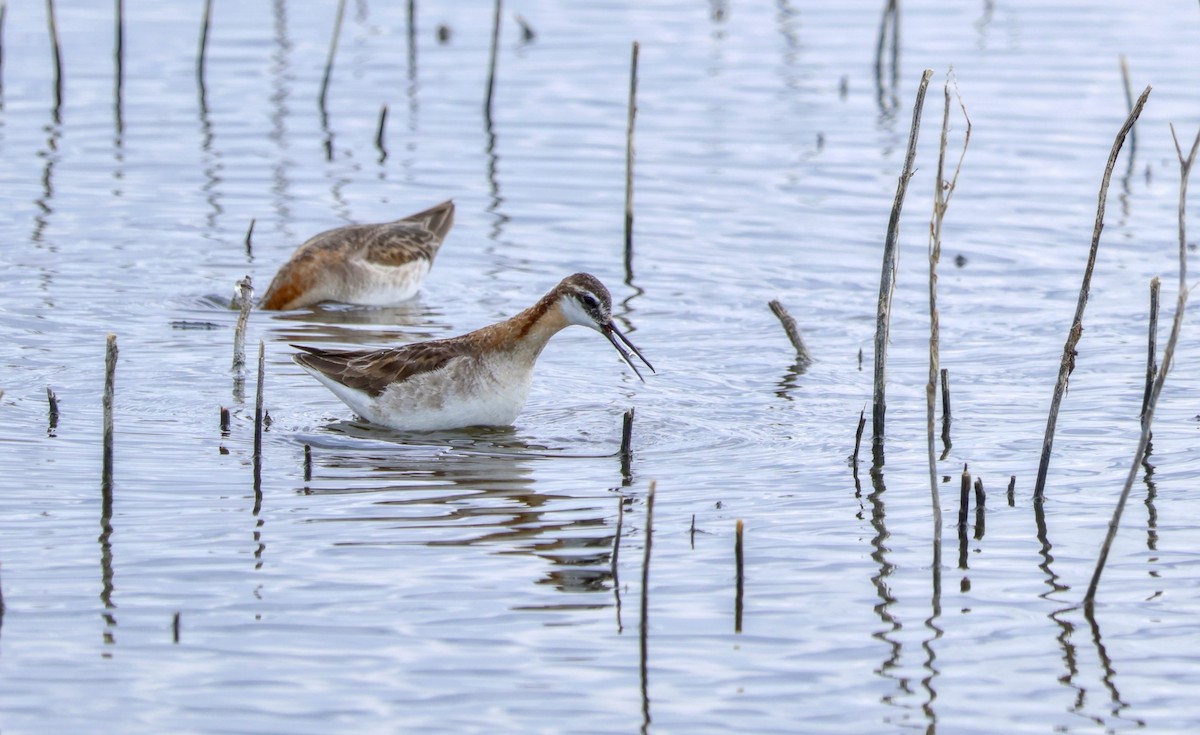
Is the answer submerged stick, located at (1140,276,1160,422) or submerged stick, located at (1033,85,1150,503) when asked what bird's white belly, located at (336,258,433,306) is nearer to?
submerged stick, located at (1140,276,1160,422)

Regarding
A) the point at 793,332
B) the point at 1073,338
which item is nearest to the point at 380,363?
the point at 793,332

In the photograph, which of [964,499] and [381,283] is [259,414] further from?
[381,283]

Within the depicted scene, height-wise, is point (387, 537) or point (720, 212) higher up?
point (720, 212)

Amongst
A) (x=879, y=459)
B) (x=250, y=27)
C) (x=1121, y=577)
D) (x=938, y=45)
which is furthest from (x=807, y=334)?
(x=250, y=27)

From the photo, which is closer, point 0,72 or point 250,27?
point 0,72

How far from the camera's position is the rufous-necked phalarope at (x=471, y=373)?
1123 cm

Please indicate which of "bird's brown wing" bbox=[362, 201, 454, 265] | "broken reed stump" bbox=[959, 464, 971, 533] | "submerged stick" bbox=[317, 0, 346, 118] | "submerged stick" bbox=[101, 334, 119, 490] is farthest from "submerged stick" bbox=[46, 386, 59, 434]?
"submerged stick" bbox=[317, 0, 346, 118]

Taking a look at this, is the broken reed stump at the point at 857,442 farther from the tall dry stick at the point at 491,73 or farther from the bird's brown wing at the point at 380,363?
the tall dry stick at the point at 491,73

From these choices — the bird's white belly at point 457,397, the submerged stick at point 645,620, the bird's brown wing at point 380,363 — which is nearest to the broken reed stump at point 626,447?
the bird's white belly at point 457,397

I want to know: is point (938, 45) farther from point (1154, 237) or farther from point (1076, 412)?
point (1076, 412)

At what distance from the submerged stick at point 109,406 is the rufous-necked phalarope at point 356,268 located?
20.6 ft

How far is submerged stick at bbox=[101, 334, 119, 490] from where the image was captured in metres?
8.48

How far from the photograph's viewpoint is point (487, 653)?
7.69 metres

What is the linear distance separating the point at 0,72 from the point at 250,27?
14.8ft
